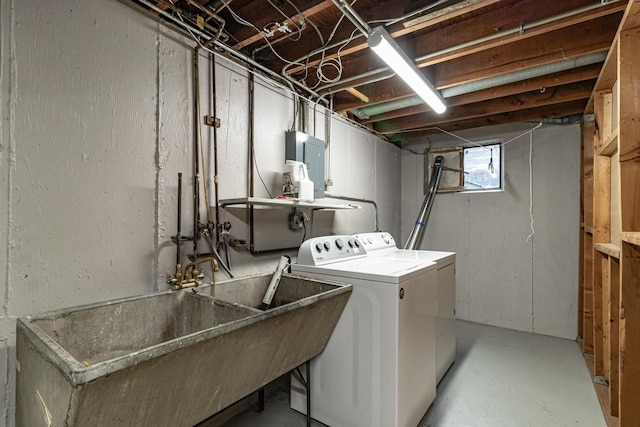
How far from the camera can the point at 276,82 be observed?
234 cm

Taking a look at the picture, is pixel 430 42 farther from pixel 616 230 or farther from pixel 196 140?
pixel 616 230

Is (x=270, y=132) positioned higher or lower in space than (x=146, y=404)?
higher

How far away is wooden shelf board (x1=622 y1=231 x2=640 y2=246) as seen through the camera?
1230mm

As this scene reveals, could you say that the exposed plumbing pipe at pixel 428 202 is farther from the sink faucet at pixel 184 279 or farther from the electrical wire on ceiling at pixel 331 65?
the sink faucet at pixel 184 279

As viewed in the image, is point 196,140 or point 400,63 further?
point 400,63

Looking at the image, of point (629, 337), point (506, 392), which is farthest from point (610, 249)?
point (506, 392)

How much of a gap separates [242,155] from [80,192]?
3.09 ft

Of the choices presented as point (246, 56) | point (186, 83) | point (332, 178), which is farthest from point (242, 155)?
point (332, 178)

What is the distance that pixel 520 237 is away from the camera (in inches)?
140

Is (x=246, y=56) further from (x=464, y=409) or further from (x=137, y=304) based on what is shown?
(x=464, y=409)

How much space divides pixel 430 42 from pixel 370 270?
61.6 inches

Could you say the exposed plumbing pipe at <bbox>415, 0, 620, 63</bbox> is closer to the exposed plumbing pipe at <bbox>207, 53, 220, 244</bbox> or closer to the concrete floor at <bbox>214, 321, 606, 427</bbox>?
the exposed plumbing pipe at <bbox>207, 53, 220, 244</bbox>

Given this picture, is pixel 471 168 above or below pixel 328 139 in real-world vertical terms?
below

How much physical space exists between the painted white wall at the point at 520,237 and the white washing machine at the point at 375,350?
2.03 m
